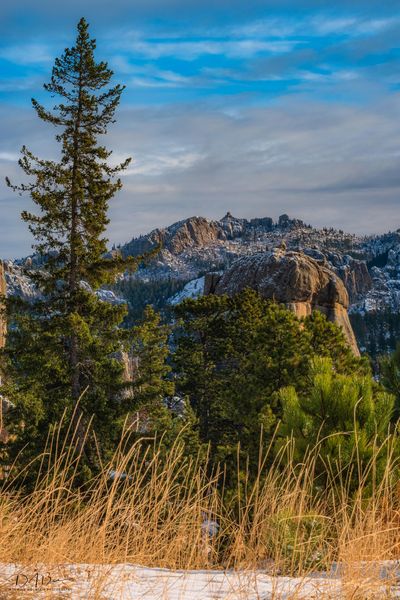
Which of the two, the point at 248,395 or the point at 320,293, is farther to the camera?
the point at 320,293

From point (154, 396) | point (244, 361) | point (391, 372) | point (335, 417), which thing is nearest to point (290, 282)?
point (244, 361)

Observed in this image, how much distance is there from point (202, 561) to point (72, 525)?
0.96m

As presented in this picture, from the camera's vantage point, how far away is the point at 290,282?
42406 millimetres

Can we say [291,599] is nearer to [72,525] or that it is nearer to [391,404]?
[72,525]

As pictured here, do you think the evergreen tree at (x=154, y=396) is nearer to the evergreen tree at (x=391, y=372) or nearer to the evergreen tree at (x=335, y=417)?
the evergreen tree at (x=335, y=417)

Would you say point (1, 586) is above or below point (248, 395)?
above

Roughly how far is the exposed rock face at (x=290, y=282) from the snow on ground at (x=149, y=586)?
1476 inches

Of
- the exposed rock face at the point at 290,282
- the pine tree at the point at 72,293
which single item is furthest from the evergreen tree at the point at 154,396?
the exposed rock face at the point at 290,282

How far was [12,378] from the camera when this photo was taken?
1805cm

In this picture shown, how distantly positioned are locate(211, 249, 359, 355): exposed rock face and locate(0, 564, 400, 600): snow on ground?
37488 millimetres

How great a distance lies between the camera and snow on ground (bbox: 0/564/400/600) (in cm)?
295

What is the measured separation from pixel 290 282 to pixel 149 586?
131 feet

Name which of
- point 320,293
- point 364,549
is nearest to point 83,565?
point 364,549

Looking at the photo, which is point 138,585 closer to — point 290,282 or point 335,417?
point 335,417
